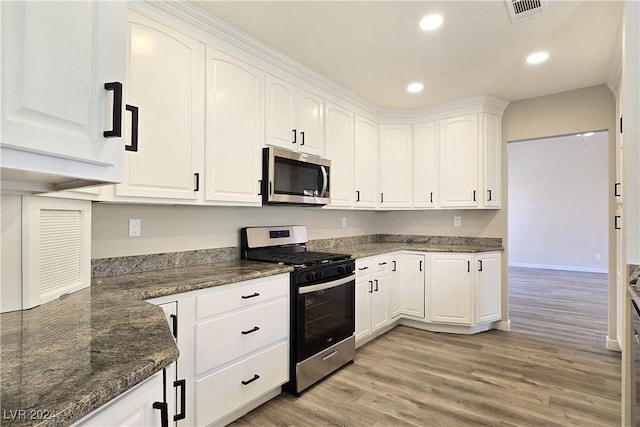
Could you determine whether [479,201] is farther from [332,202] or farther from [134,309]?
[134,309]

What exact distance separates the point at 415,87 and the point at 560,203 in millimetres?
6297

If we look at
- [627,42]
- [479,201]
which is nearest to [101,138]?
[627,42]

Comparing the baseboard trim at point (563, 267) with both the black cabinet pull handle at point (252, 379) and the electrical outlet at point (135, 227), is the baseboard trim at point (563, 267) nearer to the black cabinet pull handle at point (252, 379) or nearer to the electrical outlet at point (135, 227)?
the black cabinet pull handle at point (252, 379)

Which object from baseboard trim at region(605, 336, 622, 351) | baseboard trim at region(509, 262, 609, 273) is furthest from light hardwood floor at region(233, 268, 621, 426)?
baseboard trim at region(509, 262, 609, 273)

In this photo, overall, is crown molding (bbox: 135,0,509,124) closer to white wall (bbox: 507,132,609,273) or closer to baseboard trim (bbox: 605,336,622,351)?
baseboard trim (bbox: 605,336,622,351)

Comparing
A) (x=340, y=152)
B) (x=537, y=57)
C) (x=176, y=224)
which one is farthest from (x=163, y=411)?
(x=537, y=57)

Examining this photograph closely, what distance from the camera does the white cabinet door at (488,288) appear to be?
3.64 metres

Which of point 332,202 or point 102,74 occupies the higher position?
point 102,74

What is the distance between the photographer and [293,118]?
2.85 metres

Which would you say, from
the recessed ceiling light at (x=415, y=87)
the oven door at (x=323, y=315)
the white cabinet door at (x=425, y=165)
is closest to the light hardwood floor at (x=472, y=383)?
the oven door at (x=323, y=315)

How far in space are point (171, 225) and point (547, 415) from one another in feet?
9.09

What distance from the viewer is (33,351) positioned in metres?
0.84

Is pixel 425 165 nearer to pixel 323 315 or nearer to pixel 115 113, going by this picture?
pixel 323 315

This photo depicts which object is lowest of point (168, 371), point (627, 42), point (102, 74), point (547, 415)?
point (547, 415)
